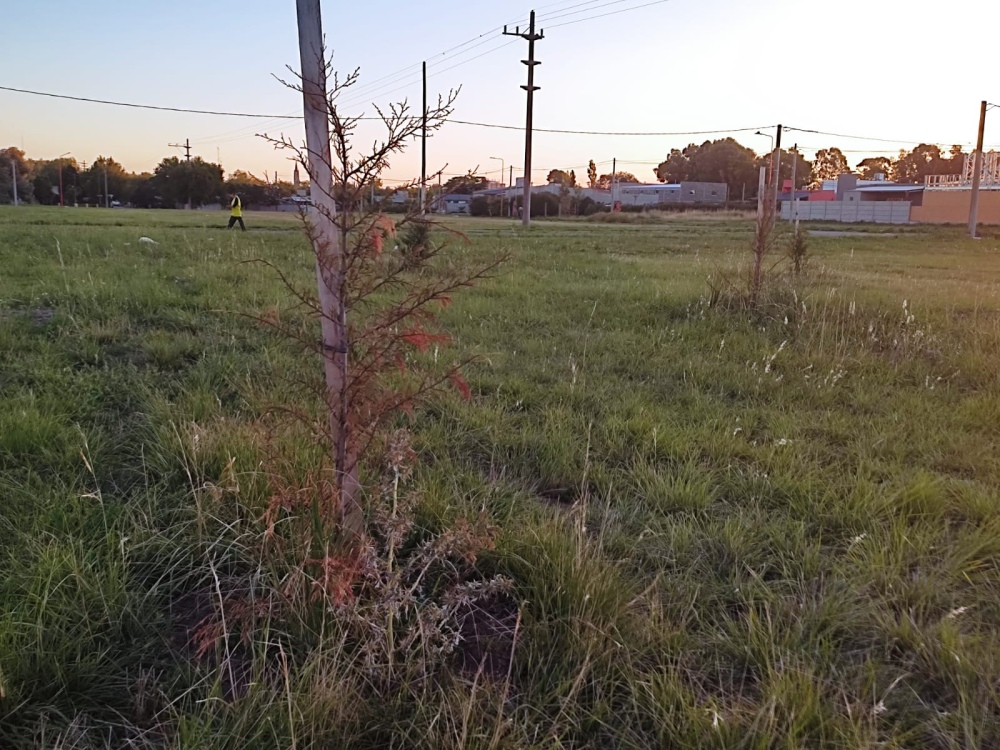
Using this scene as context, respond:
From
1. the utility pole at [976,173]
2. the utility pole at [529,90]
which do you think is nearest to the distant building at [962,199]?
the utility pole at [976,173]

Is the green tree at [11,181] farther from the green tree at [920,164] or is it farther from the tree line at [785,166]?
the green tree at [920,164]

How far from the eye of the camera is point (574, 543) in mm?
→ 2336

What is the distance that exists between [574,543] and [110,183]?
100423 mm

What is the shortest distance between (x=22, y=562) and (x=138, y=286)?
5.51 m

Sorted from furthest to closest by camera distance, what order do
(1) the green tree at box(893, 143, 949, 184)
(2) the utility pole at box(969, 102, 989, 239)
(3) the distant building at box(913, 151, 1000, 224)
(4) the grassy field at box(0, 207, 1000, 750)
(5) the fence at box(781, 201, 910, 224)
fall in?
1. (1) the green tree at box(893, 143, 949, 184)
2. (5) the fence at box(781, 201, 910, 224)
3. (3) the distant building at box(913, 151, 1000, 224)
4. (2) the utility pole at box(969, 102, 989, 239)
5. (4) the grassy field at box(0, 207, 1000, 750)

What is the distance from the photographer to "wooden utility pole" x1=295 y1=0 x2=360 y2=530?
1938 mm

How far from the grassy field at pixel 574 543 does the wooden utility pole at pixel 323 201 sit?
0.45m

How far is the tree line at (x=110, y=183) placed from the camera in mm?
73625

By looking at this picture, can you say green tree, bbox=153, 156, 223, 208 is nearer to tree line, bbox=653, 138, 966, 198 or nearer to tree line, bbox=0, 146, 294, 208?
tree line, bbox=0, 146, 294, 208

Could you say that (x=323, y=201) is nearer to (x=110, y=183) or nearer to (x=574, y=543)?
(x=574, y=543)

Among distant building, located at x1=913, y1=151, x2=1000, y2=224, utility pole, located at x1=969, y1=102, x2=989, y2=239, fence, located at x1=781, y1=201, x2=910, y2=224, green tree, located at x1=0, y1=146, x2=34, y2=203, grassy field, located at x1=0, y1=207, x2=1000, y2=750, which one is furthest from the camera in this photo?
green tree, located at x1=0, y1=146, x2=34, y2=203

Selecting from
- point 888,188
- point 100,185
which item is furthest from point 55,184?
point 888,188

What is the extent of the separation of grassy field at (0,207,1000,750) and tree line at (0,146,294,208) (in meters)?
72.6

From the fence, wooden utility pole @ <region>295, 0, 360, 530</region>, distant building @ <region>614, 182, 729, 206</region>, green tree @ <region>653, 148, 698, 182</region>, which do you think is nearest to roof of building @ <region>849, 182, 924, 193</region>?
distant building @ <region>614, 182, 729, 206</region>
